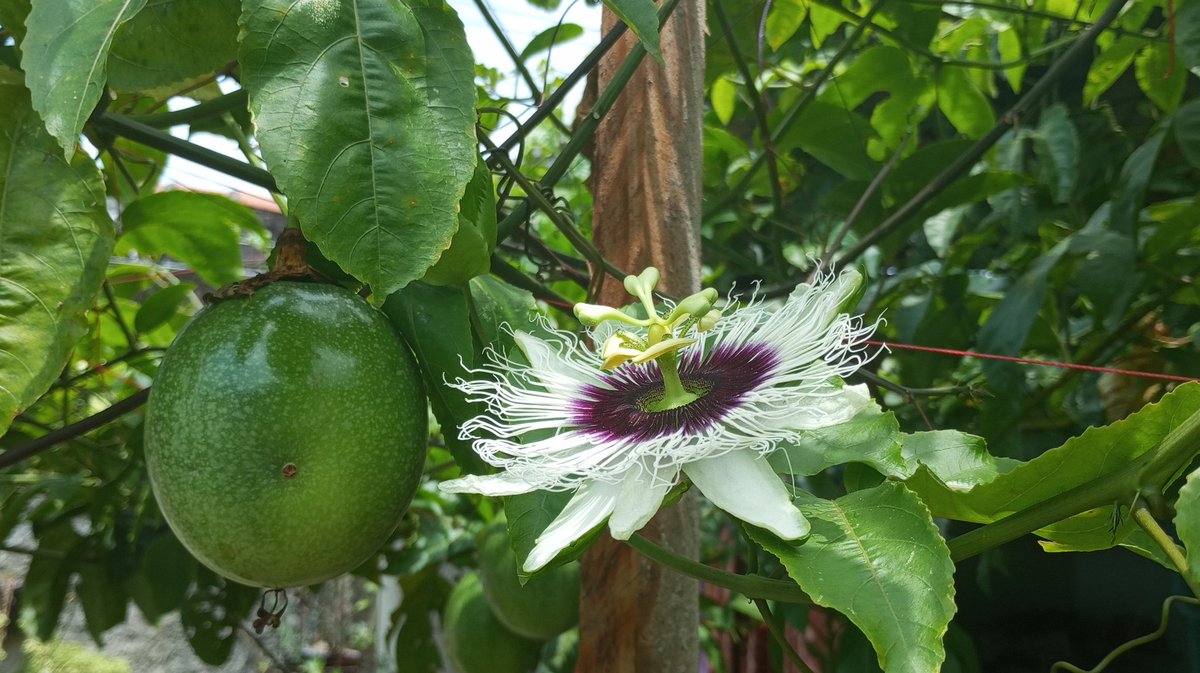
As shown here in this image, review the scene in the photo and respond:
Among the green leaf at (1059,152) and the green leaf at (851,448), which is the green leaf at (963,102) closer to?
the green leaf at (1059,152)

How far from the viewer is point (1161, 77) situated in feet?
4.42

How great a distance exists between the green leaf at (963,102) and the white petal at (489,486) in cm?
115

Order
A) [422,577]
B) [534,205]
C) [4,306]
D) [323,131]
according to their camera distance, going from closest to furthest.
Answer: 1. [323,131]
2. [4,306]
3. [534,205]
4. [422,577]

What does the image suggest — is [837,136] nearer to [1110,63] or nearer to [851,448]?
[1110,63]

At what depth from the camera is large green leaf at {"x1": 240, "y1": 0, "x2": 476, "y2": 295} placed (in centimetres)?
52

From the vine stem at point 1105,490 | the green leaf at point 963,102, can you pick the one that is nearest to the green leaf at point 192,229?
the vine stem at point 1105,490

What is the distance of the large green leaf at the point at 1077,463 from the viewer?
50 cm

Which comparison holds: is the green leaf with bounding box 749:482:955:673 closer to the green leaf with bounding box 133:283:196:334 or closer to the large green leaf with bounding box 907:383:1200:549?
the large green leaf with bounding box 907:383:1200:549

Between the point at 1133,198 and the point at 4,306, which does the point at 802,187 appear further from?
the point at 4,306

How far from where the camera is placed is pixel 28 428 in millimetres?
1576

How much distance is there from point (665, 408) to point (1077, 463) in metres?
0.23

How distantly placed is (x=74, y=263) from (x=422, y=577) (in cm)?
125

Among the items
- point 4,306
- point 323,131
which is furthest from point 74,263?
point 323,131

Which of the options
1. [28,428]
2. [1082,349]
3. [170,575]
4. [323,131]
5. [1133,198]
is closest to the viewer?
[323,131]
